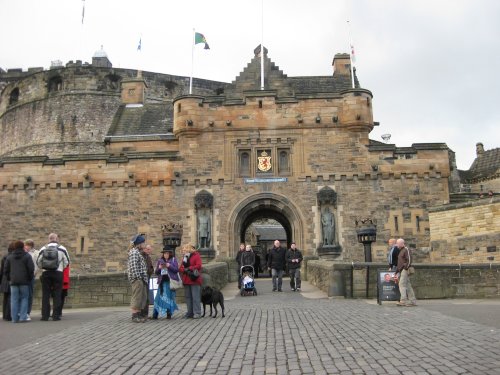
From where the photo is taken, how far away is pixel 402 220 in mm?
20750

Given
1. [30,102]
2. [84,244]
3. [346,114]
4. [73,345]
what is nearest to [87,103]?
[30,102]

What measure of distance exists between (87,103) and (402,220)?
29.1 metres

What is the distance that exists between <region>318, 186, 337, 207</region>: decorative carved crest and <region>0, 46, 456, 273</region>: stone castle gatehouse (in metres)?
0.06

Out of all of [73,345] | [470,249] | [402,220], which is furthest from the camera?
[402,220]

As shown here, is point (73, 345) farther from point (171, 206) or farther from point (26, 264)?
point (171, 206)

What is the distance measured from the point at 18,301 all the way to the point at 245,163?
530 inches

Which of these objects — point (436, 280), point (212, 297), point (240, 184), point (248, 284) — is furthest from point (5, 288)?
point (240, 184)

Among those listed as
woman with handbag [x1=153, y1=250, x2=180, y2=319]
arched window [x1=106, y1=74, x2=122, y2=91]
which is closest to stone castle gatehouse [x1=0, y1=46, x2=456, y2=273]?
woman with handbag [x1=153, y1=250, x2=180, y2=319]

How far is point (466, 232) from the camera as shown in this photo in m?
19.3

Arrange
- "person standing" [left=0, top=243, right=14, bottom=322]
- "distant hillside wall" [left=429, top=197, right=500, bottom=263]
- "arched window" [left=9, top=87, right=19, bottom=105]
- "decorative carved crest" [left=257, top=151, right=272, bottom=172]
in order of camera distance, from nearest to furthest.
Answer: "person standing" [left=0, top=243, right=14, bottom=322], "distant hillside wall" [left=429, top=197, right=500, bottom=263], "decorative carved crest" [left=257, top=151, right=272, bottom=172], "arched window" [left=9, top=87, right=19, bottom=105]

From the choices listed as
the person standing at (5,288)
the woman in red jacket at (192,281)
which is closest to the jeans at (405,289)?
the woman in red jacket at (192,281)

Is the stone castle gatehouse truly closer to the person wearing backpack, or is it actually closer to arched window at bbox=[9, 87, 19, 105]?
the person wearing backpack

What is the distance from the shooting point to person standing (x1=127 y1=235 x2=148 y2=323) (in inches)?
346

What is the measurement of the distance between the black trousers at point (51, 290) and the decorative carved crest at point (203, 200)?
11.6m
